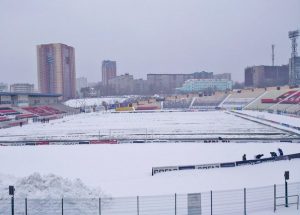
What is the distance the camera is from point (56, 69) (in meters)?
173

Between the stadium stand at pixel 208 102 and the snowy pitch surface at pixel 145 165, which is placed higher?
the stadium stand at pixel 208 102

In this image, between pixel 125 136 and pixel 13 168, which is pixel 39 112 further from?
pixel 13 168

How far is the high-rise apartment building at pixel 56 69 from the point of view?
172 m

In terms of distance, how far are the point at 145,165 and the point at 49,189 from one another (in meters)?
9.25

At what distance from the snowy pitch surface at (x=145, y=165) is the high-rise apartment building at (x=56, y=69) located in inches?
5857

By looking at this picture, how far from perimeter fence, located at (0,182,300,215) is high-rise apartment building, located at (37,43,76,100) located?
16451cm

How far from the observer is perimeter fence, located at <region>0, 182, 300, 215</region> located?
10812 millimetres

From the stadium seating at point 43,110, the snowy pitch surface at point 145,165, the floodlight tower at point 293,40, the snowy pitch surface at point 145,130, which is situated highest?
the floodlight tower at point 293,40

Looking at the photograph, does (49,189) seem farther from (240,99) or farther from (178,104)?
(178,104)

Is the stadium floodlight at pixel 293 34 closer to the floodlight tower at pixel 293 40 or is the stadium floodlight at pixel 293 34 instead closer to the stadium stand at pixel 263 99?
the floodlight tower at pixel 293 40

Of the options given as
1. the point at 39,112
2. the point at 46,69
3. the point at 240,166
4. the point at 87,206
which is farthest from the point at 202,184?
the point at 46,69

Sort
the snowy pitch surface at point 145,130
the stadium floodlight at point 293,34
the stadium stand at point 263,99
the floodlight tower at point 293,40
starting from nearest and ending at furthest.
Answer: the snowy pitch surface at point 145,130 < the stadium stand at point 263,99 < the stadium floodlight at point 293,34 < the floodlight tower at point 293,40

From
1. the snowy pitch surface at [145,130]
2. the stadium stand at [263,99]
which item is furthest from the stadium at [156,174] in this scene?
the stadium stand at [263,99]

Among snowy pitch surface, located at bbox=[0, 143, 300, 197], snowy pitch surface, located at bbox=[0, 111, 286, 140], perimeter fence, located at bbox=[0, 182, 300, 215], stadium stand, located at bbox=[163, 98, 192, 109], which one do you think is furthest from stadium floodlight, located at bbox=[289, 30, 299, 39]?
perimeter fence, located at bbox=[0, 182, 300, 215]
